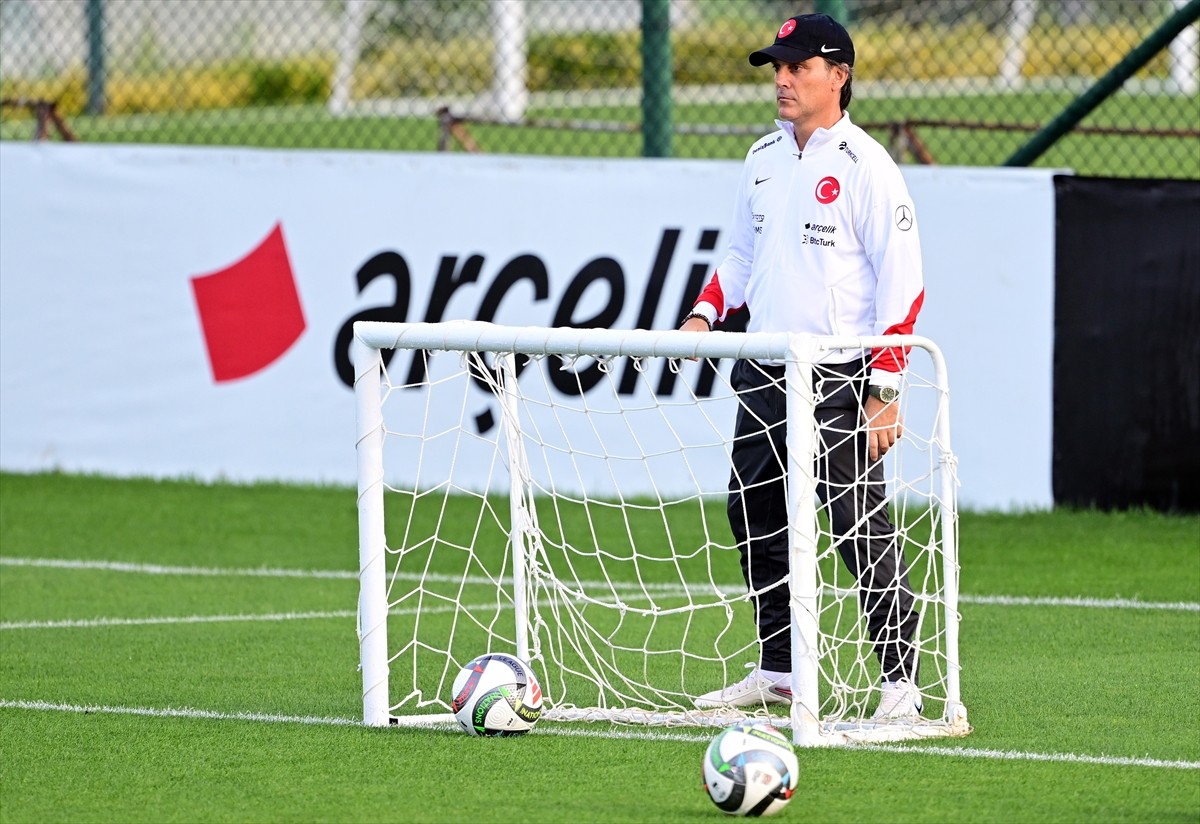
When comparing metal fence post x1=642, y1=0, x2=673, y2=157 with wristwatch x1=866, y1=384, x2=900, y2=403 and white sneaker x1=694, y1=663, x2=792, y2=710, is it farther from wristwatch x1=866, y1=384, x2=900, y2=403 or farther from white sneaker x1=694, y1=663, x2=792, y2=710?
wristwatch x1=866, y1=384, x2=900, y2=403

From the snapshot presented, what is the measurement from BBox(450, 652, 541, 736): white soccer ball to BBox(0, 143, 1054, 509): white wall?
476 cm

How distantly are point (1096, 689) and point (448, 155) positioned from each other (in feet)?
18.6

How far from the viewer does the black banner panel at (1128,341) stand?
9570 millimetres

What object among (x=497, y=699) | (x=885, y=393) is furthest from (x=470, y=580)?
(x=885, y=393)

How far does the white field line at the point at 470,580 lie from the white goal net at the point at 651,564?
0.06 m

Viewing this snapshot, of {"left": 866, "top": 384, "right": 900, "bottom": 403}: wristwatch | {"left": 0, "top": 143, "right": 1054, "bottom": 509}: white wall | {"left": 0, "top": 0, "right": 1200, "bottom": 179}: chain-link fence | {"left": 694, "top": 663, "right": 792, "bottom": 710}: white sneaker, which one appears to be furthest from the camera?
{"left": 0, "top": 0, "right": 1200, "bottom": 179}: chain-link fence

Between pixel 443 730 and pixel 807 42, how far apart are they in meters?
2.26

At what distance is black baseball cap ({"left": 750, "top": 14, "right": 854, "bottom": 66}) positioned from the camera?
5656 millimetres

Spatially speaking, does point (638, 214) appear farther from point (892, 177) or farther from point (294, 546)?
point (892, 177)

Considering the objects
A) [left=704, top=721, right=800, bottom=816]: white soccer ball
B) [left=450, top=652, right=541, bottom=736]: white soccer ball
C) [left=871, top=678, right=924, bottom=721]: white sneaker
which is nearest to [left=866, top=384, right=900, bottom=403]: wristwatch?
[left=871, top=678, right=924, bottom=721]: white sneaker

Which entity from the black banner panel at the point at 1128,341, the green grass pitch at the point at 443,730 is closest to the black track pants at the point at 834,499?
the green grass pitch at the point at 443,730

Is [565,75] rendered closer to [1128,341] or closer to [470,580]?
[1128,341]

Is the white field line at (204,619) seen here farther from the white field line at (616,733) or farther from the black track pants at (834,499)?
the black track pants at (834,499)

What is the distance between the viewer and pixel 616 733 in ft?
18.4
